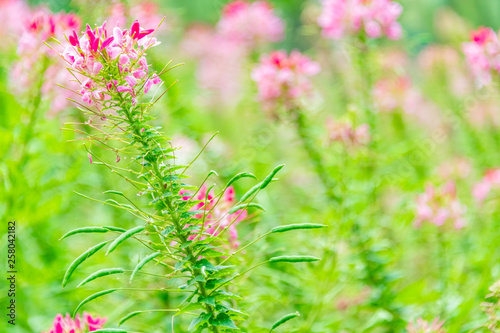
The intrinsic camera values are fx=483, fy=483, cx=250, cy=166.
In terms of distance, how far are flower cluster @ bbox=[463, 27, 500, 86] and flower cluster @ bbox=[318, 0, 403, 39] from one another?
0.19 m

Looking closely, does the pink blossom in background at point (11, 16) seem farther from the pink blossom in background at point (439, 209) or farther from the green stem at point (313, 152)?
the pink blossom in background at point (439, 209)

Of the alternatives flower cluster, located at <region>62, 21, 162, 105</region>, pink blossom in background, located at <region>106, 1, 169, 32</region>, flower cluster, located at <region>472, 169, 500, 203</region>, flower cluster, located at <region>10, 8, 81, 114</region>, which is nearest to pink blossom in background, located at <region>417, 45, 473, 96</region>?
flower cluster, located at <region>472, 169, 500, 203</region>

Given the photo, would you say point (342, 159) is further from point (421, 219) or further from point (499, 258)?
point (499, 258)

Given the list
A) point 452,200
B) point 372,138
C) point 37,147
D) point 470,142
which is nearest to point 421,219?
point 452,200

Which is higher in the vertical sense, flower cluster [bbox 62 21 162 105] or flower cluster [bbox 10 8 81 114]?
flower cluster [bbox 10 8 81 114]

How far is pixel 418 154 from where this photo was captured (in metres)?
1.27

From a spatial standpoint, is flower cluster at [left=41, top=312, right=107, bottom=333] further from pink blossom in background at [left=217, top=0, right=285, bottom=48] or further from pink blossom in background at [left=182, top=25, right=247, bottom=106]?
pink blossom in background at [left=182, top=25, right=247, bottom=106]

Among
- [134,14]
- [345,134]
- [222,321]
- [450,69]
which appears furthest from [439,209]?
[450,69]

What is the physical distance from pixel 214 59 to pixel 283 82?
1.37 meters

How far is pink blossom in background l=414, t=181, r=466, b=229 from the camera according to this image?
0.94 metres

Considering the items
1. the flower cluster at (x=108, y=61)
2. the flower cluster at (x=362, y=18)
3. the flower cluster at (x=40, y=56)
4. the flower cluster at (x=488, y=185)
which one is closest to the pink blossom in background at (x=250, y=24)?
the flower cluster at (x=362, y=18)

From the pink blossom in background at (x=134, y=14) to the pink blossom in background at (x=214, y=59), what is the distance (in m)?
0.85

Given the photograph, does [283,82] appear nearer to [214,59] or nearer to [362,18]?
[362,18]

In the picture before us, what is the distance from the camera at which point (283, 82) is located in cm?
101
